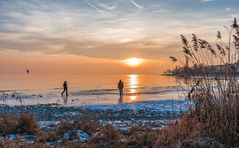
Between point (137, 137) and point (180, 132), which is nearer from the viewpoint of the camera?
point (180, 132)

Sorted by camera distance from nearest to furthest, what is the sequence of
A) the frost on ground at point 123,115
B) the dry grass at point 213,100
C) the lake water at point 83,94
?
1. the dry grass at point 213,100
2. the frost on ground at point 123,115
3. the lake water at point 83,94

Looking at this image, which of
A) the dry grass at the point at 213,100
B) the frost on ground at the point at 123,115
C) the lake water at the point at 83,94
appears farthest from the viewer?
the lake water at the point at 83,94

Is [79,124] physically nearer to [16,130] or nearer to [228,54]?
[16,130]

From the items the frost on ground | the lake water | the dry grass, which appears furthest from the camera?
the lake water

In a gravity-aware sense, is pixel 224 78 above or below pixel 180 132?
above

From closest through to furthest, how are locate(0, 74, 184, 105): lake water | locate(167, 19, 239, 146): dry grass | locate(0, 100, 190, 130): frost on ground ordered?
locate(167, 19, 239, 146): dry grass < locate(0, 100, 190, 130): frost on ground < locate(0, 74, 184, 105): lake water

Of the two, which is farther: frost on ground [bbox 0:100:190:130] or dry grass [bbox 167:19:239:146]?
frost on ground [bbox 0:100:190:130]

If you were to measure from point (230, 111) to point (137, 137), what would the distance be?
2057 millimetres

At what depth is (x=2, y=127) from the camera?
364 inches

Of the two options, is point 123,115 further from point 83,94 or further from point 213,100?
point 83,94

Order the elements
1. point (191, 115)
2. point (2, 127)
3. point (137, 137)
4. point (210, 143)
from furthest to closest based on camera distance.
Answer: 1. point (2, 127)
2. point (137, 137)
3. point (191, 115)
4. point (210, 143)

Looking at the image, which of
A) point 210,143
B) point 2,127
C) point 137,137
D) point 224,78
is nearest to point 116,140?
point 137,137

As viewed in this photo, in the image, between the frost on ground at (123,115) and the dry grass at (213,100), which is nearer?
the dry grass at (213,100)

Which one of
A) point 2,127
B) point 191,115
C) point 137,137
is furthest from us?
point 2,127
